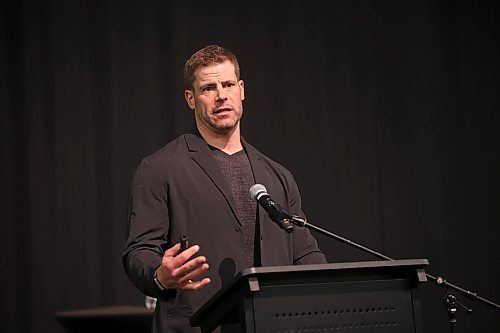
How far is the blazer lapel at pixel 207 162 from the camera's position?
2.82m

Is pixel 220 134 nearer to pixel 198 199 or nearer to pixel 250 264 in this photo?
pixel 198 199

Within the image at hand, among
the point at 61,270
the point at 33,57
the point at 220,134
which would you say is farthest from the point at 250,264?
the point at 33,57

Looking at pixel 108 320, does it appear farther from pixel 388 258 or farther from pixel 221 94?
pixel 388 258

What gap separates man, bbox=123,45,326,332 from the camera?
266 centimetres

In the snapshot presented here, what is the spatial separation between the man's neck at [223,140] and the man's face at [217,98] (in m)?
0.02

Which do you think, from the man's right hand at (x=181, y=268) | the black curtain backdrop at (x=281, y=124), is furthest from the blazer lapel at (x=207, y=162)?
the black curtain backdrop at (x=281, y=124)

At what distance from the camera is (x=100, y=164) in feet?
14.2

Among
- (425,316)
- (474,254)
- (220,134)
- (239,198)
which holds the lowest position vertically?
(425,316)

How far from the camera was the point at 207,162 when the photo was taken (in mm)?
2881

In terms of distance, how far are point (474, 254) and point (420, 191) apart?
500mm

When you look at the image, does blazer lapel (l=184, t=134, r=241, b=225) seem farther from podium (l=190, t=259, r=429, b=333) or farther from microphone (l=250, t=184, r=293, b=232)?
podium (l=190, t=259, r=429, b=333)

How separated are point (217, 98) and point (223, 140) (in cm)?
16

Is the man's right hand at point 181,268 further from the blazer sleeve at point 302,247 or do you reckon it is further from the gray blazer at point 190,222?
the blazer sleeve at point 302,247

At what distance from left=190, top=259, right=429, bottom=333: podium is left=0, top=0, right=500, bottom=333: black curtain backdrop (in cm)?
226
